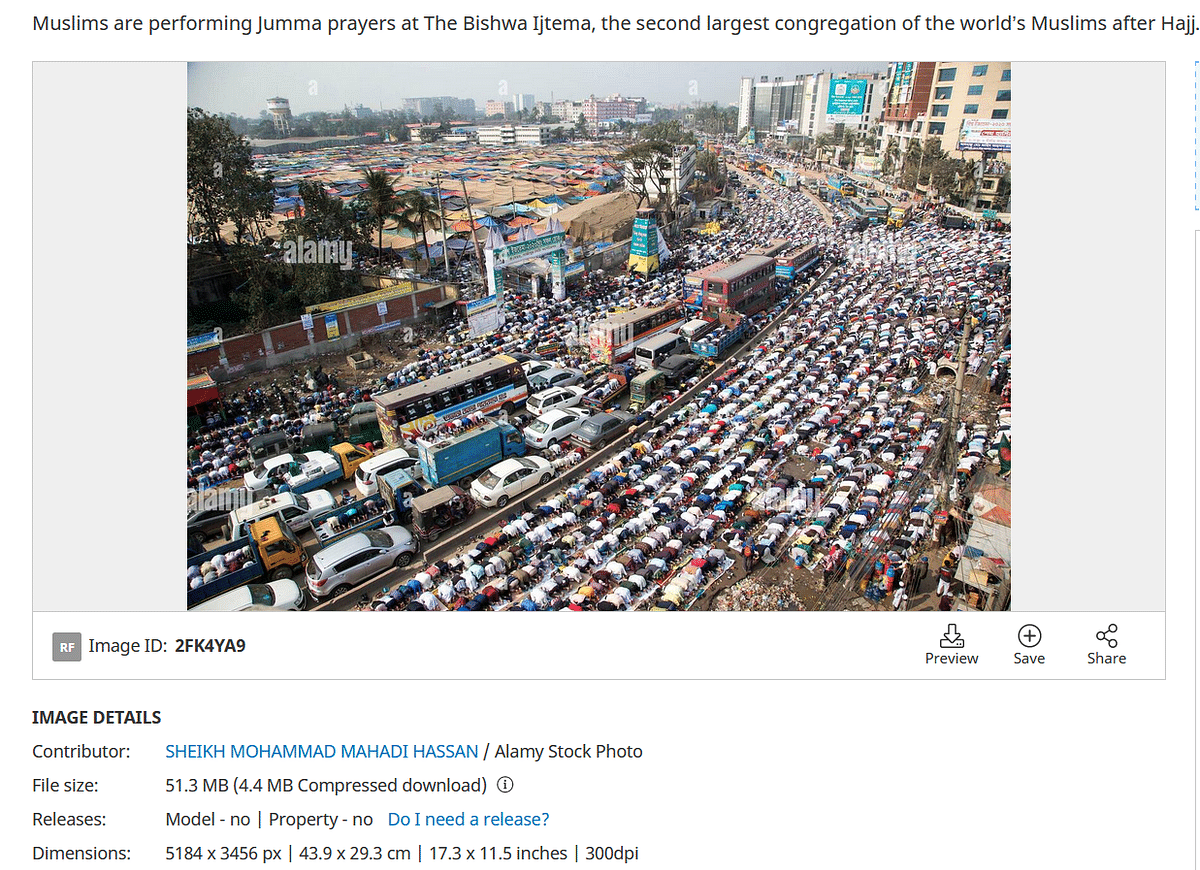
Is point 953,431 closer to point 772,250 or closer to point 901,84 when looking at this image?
point 772,250

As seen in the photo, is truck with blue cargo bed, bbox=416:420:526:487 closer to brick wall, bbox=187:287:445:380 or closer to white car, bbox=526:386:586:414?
white car, bbox=526:386:586:414

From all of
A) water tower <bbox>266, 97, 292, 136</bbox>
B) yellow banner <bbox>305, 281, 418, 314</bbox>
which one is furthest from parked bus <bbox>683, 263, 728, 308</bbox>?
water tower <bbox>266, 97, 292, 136</bbox>

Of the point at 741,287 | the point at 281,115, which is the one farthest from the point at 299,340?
the point at 281,115
